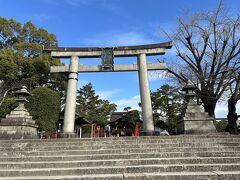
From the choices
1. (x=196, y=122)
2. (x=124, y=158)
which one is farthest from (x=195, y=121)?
Answer: (x=124, y=158)

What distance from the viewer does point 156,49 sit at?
1427 cm

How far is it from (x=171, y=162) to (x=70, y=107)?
305 inches

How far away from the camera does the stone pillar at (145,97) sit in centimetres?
1263

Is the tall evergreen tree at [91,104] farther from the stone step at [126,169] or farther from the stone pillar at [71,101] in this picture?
the stone step at [126,169]

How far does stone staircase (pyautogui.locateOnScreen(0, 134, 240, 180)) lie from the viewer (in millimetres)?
5820

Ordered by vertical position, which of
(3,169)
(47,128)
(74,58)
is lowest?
(3,169)

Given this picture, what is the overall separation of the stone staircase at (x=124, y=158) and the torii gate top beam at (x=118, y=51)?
22.4 feet

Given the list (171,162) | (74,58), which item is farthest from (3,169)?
(74,58)

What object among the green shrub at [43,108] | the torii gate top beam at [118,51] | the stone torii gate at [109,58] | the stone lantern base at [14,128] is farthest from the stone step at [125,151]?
the green shrub at [43,108]

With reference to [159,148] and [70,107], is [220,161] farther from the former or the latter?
[70,107]

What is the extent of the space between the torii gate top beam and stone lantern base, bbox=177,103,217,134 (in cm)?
438

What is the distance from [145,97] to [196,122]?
3063 mm

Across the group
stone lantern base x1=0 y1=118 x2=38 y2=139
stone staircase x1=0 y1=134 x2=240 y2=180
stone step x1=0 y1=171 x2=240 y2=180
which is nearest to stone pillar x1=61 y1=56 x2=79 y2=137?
stone lantern base x1=0 y1=118 x2=38 y2=139

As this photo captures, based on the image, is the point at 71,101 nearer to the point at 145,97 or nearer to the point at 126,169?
the point at 145,97
